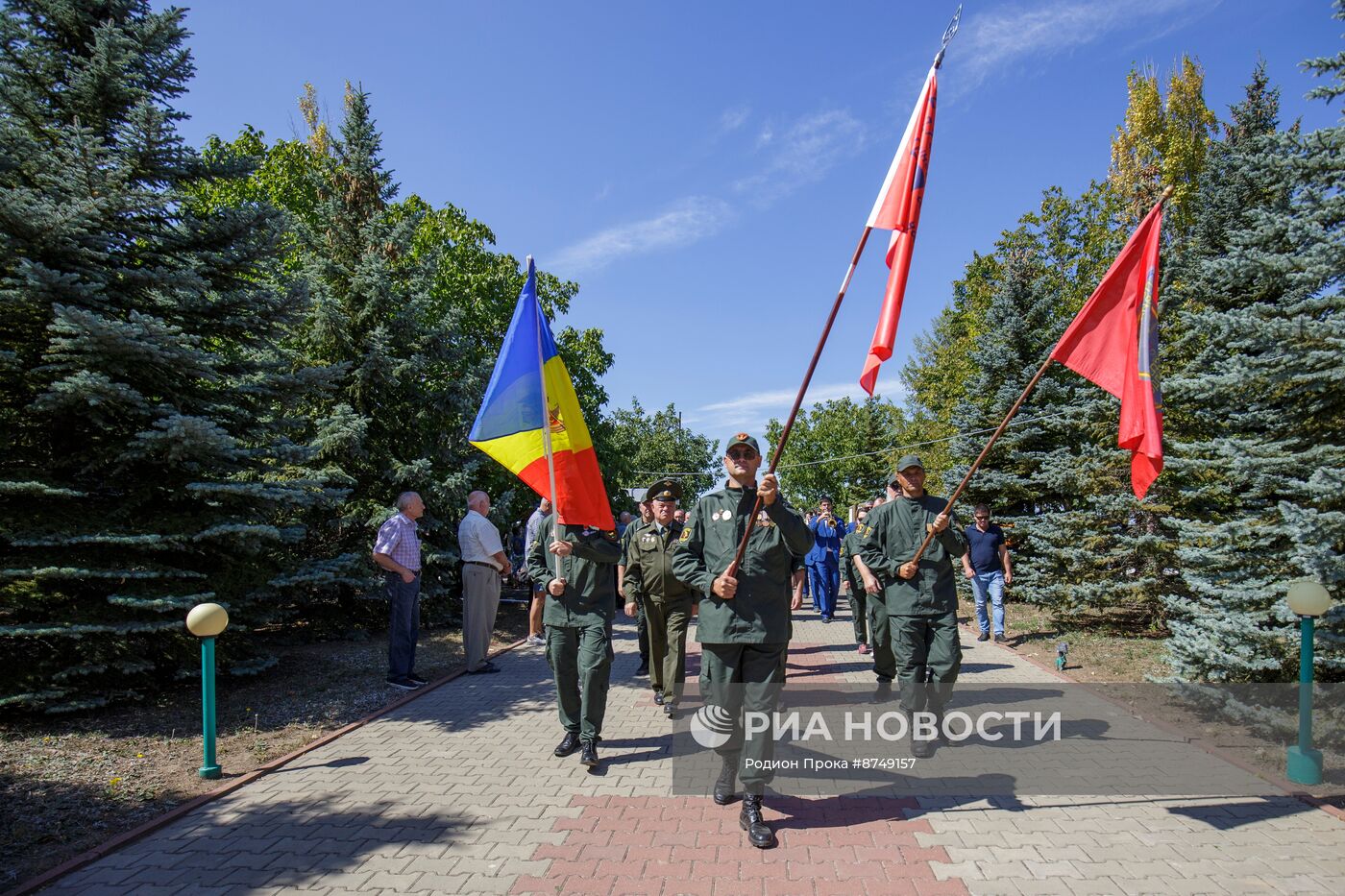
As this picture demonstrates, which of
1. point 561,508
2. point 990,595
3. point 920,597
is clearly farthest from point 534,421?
point 990,595

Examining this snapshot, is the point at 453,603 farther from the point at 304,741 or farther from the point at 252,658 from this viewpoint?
the point at 304,741

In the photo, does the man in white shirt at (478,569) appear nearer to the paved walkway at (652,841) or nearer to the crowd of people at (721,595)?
the crowd of people at (721,595)

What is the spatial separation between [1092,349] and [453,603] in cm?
1109

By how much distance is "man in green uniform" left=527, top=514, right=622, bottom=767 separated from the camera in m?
5.55

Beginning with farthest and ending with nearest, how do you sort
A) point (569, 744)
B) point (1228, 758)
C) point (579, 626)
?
point (569, 744) → point (579, 626) → point (1228, 758)

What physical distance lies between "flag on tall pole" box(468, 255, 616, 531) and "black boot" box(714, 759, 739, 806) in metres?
2.07

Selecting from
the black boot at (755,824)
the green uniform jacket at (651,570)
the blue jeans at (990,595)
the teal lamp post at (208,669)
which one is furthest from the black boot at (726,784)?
the blue jeans at (990,595)

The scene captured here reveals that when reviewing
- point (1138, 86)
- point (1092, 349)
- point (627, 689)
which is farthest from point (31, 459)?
point (1138, 86)

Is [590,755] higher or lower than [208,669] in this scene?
lower

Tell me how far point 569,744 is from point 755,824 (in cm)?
212

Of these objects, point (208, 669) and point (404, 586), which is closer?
point (208, 669)

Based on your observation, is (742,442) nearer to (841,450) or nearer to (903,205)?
(903,205)

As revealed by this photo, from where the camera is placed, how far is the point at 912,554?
19.7ft

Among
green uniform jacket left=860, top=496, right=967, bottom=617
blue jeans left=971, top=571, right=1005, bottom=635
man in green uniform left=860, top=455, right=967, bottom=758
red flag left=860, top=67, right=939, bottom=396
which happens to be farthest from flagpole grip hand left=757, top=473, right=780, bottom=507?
blue jeans left=971, top=571, right=1005, bottom=635
